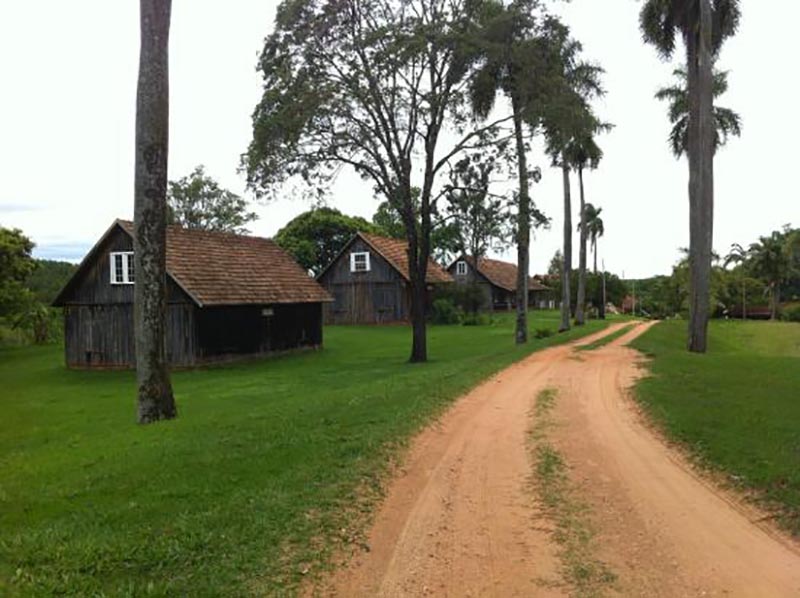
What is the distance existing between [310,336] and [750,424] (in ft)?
93.1

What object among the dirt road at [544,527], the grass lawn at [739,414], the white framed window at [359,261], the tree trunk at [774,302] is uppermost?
the white framed window at [359,261]

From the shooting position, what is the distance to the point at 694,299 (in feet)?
79.6

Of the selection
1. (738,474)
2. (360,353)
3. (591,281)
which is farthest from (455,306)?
→ (738,474)

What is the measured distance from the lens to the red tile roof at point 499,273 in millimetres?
71312

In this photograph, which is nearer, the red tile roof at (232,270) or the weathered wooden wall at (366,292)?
the red tile roof at (232,270)

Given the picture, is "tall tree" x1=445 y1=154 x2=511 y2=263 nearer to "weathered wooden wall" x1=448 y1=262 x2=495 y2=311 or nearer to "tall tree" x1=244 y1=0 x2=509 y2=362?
"tall tree" x1=244 y1=0 x2=509 y2=362

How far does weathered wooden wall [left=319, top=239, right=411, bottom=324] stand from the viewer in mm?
54125

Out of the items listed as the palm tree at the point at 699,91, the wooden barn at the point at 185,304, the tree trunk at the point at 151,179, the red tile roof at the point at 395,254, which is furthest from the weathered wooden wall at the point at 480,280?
the tree trunk at the point at 151,179

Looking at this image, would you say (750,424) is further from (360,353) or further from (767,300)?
(767,300)

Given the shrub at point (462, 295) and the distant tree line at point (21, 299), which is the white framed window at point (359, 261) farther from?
the distant tree line at point (21, 299)

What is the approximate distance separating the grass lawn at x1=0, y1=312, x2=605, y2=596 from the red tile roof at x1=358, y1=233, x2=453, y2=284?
37.4 meters

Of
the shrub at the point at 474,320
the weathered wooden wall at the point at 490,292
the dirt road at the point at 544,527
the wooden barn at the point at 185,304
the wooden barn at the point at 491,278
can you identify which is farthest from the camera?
the wooden barn at the point at 491,278

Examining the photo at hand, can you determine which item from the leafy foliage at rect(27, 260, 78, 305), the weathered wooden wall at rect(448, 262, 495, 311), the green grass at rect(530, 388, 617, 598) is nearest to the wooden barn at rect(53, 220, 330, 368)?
the green grass at rect(530, 388, 617, 598)

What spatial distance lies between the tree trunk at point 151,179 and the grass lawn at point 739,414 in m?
8.68
